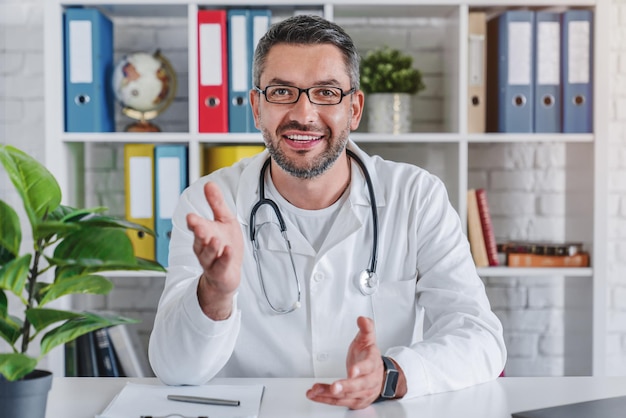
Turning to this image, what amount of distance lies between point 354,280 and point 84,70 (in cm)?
117

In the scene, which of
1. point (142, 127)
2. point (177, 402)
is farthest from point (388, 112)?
point (177, 402)

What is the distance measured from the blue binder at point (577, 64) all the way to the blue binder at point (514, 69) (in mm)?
104

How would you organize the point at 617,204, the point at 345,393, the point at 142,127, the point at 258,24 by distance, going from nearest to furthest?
the point at 345,393, the point at 258,24, the point at 142,127, the point at 617,204

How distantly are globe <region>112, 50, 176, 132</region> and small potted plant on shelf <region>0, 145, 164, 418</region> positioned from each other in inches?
58.8

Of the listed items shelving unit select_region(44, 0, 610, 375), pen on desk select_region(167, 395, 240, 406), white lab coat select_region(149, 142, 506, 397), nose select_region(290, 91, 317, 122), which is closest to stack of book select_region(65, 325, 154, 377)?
shelving unit select_region(44, 0, 610, 375)

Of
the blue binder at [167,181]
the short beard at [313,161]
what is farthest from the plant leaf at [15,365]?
the blue binder at [167,181]

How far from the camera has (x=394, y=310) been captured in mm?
1715

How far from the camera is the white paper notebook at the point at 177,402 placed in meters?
1.13

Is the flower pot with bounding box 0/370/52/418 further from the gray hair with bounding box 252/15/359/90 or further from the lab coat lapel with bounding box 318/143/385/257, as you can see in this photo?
the gray hair with bounding box 252/15/359/90

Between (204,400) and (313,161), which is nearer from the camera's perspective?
(204,400)

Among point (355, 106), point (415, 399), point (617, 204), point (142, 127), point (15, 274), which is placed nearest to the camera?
point (15, 274)

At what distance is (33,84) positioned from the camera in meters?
2.64

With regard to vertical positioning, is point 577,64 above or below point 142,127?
above

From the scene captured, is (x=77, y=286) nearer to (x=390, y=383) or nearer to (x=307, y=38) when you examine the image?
(x=390, y=383)
